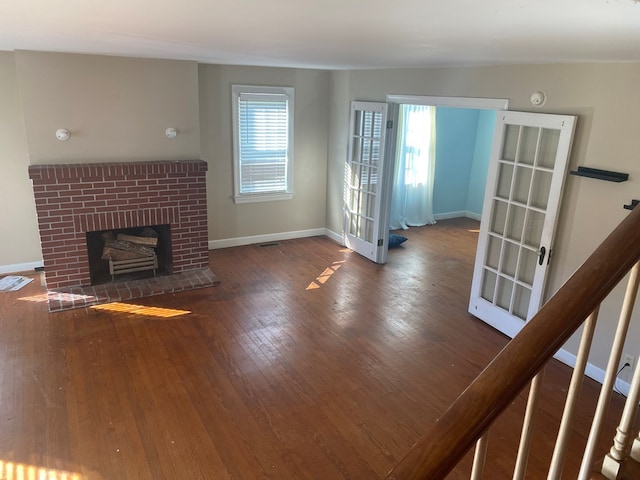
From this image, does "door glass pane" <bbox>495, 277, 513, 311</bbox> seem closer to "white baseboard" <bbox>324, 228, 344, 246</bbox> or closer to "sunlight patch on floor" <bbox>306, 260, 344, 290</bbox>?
"sunlight patch on floor" <bbox>306, 260, 344, 290</bbox>

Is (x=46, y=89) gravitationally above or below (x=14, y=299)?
above

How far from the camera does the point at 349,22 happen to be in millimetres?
1827

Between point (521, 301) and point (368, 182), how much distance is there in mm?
2482

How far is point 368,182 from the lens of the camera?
5.83 m

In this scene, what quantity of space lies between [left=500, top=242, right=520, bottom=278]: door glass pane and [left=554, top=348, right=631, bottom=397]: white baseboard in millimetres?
745

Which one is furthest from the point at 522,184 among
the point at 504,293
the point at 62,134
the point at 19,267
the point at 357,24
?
the point at 19,267

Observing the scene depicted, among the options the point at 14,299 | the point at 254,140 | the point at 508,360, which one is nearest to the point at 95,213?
the point at 14,299

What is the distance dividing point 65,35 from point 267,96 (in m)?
3.34

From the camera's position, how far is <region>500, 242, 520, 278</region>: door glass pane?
4.04 metres

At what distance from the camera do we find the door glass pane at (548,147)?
11.7 ft

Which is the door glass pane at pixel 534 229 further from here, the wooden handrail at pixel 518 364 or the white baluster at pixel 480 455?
the white baluster at pixel 480 455

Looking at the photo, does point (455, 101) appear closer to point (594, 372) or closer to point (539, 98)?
point (539, 98)

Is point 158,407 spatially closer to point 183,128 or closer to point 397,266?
point 183,128

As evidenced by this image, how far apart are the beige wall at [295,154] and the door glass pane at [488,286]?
3005mm
